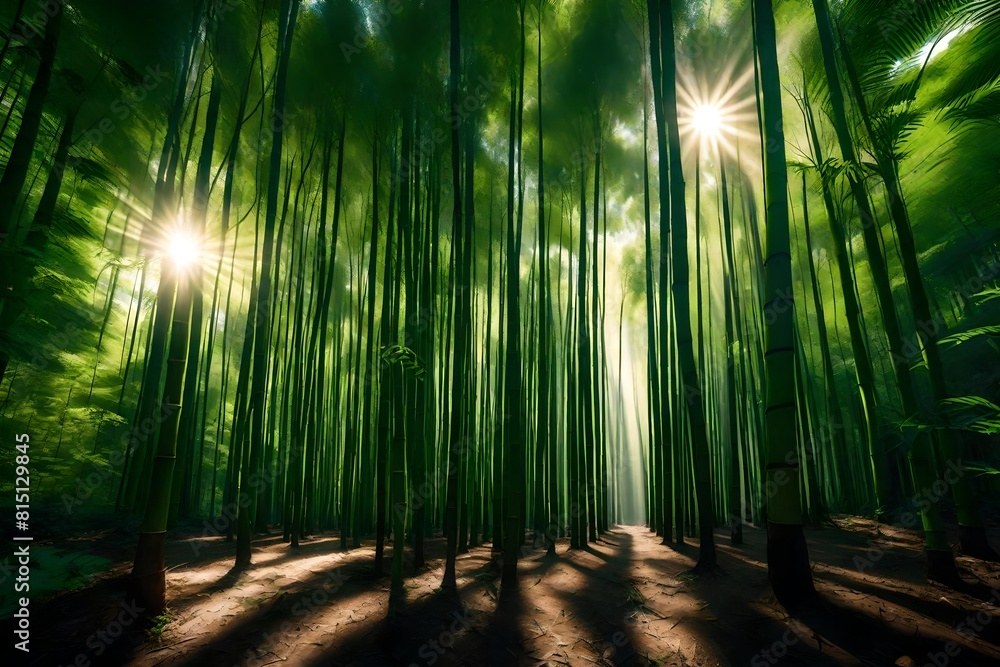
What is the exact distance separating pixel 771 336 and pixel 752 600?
4.87 feet

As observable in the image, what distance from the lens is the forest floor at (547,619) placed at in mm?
1781

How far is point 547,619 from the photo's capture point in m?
2.46

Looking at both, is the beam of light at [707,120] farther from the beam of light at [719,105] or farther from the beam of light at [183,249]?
the beam of light at [183,249]

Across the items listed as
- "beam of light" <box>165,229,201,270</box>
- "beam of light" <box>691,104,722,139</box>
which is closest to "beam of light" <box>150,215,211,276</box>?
"beam of light" <box>165,229,201,270</box>

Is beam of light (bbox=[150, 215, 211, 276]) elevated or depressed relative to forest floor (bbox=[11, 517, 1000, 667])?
elevated

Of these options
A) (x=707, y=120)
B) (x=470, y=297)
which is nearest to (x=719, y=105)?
(x=707, y=120)

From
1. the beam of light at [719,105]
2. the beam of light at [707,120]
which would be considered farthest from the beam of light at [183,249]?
the beam of light at [707,120]

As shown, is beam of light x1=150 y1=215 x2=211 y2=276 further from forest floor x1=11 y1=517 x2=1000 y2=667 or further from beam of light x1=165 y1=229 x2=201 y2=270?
forest floor x1=11 y1=517 x2=1000 y2=667

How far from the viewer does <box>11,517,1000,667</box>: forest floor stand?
1781 millimetres

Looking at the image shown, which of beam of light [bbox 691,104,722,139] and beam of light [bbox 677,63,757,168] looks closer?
beam of light [bbox 677,63,757,168]

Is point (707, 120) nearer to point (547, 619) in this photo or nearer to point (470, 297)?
point (470, 297)

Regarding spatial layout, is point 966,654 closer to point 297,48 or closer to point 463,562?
point 463,562

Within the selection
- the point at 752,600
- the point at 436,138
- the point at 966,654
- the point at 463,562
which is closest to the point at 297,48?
the point at 436,138
